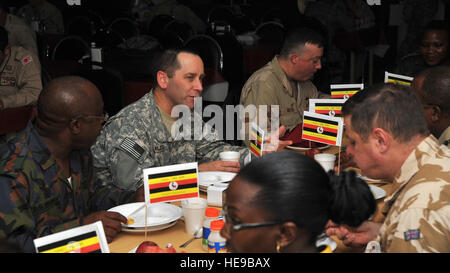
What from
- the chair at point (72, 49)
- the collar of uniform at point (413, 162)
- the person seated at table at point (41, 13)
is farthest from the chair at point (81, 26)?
the collar of uniform at point (413, 162)

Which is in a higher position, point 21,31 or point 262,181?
point 21,31

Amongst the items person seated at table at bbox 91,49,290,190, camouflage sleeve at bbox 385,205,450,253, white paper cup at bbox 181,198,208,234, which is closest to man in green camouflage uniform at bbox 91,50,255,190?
person seated at table at bbox 91,49,290,190

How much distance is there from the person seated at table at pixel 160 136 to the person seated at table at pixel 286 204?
1229mm

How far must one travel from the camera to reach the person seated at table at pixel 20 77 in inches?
155

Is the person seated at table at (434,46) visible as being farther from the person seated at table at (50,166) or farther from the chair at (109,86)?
the person seated at table at (50,166)

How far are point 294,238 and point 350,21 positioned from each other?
6.43m

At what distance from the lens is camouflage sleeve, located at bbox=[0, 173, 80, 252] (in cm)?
168

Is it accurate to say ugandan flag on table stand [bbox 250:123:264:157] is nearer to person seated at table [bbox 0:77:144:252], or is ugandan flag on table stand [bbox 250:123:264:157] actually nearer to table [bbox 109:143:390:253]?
table [bbox 109:143:390:253]

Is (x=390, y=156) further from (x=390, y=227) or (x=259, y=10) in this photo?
(x=259, y=10)

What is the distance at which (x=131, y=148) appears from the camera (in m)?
2.45

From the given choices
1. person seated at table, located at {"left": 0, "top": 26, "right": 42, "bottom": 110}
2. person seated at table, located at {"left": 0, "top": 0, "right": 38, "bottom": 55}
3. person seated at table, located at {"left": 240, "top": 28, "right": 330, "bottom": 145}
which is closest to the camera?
person seated at table, located at {"left": 240, "top": 28, "right": 330, "bottom": 145}
